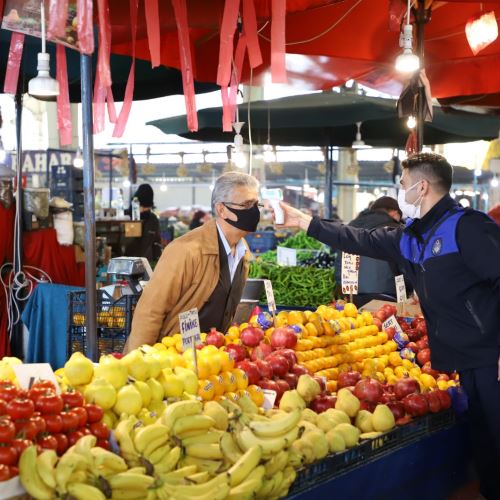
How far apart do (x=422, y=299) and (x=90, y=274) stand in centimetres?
165

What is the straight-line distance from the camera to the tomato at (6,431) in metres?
2.12

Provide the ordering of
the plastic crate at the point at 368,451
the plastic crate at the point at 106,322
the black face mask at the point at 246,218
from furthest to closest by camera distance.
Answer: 1. the plastic crate at the point at 106,322
2. the black face mask at the point at 246,218
3. the plastic crate at the point at 368,451

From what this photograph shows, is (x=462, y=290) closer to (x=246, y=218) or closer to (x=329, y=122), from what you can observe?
(x=246, y=218)

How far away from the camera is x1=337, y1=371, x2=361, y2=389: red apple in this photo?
387 cm

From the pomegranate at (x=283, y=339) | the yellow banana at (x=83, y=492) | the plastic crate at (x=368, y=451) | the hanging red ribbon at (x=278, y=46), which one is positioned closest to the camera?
the yellow banana at (x=83, y=492)

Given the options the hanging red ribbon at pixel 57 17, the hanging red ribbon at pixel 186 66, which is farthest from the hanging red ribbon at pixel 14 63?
the hanging red ribbon at pixel 186 66

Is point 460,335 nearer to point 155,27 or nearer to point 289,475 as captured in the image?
point 289,475

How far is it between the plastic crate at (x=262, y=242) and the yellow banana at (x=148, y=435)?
1339 centimetres

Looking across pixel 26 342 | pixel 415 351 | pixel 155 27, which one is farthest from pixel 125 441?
pixel 26 342

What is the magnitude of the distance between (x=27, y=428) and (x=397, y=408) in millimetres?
1875

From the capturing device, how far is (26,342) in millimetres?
6906

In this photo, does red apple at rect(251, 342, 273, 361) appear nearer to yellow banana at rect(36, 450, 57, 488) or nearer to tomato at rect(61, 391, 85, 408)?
tomato at rect(61, 391, 85, 408)

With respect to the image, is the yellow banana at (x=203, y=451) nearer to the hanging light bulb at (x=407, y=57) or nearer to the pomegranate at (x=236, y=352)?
the pomegranate at (x=236, y=352)

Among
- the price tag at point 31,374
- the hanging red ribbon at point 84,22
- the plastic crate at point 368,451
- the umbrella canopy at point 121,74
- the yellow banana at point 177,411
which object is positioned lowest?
the plastic crate at point 368,451
